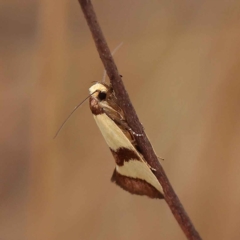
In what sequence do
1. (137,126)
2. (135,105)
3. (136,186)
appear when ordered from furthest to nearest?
1. (135,105)
2. (136,186)
3. (137,126)

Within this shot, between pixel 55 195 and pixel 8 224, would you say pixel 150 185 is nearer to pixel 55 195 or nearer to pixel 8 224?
pixel 55 195

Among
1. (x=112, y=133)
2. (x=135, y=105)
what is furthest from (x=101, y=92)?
(x=135, y=105)

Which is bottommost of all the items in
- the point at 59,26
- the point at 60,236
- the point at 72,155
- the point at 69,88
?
the point at 60,236

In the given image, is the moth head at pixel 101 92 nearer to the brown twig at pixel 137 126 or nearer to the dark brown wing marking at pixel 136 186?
the dark brown wing marking at pixel 136 186

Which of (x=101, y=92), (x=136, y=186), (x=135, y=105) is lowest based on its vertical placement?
(x=136, y=186)

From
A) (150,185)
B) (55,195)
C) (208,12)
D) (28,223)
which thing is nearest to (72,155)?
(55,195)

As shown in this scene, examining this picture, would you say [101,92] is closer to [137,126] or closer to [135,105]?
[137,126]
